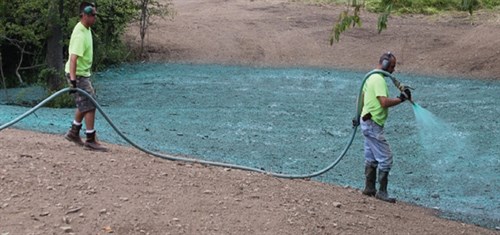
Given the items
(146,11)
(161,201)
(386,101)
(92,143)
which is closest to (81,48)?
(92,143)

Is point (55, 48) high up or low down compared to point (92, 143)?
down

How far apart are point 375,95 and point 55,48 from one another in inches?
465

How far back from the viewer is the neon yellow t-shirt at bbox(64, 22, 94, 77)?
859cm

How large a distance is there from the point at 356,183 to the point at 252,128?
389 cm

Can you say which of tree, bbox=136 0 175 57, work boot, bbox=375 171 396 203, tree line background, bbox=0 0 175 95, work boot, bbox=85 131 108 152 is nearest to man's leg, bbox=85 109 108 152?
work boot, bbox=85 131 108 152

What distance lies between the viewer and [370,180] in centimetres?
864

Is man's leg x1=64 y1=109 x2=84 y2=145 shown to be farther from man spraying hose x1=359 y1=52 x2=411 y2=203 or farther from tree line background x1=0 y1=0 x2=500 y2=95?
tree line background x1=0 y1=0 x2=500 y2=95

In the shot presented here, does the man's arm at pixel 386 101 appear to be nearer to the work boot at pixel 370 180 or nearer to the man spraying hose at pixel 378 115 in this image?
the man spraying hose at pixel 378 115

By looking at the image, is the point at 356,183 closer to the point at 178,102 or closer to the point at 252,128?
the point at 252,128

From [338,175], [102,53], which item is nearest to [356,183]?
[338,175]

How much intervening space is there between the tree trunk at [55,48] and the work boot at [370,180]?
412 inches

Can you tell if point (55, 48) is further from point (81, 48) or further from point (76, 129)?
point (81, 48)

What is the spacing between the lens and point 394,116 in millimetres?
15023

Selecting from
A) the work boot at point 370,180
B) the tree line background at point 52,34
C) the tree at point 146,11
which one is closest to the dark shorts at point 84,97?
the work boot at point 370,180
